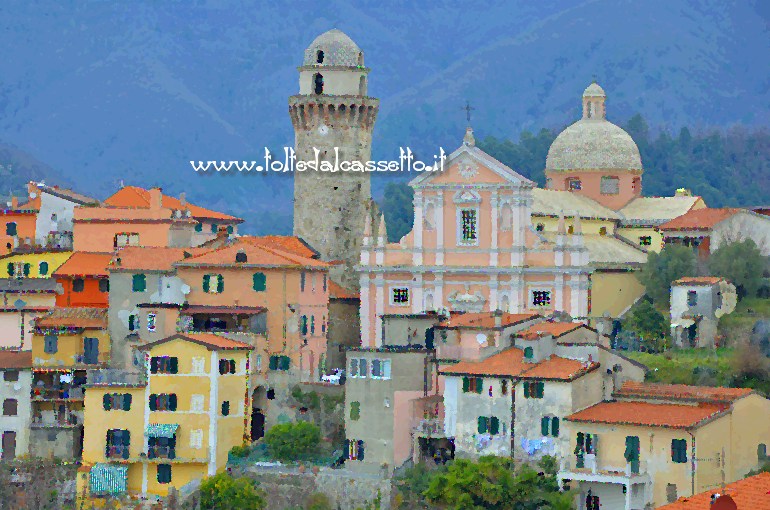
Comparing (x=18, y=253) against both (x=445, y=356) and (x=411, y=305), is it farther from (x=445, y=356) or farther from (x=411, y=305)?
(x=445, y=356)

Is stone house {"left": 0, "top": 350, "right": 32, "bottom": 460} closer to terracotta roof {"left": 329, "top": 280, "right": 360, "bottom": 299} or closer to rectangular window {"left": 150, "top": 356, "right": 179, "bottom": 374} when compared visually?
rectangular window {"left": 150, "top": 356, "right": 179, "bottom": 374}

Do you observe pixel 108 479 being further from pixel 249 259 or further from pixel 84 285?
pixel 84 285

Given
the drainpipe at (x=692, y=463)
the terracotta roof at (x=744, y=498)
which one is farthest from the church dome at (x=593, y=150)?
the terracotta roof at (x=744, y=498)

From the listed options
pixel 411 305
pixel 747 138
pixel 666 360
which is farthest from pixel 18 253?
pixel 747 138

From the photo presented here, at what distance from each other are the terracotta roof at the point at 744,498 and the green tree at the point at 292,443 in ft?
73.3

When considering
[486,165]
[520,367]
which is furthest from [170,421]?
[486,165]

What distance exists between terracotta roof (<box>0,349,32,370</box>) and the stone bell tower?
558 inches

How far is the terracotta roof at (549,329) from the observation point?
7538 centimetres

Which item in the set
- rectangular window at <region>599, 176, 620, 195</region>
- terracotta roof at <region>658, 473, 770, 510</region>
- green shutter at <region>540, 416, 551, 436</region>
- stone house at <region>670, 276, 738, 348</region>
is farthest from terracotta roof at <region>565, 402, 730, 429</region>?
rectangular window at <region>599, 176, 620, 195</region>

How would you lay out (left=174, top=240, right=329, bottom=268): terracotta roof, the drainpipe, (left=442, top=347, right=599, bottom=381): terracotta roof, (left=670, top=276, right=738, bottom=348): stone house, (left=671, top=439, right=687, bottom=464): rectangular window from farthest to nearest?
(left=174, top=240, right=329, bottom=268): terracotta roof → (left=670, top=276, right=738, bottom=348): stone house → (left=442, top=347, right=599, bottom=381): terracotta roof → (left=671, top=439, right=687, bottom=464): rectangular window → the drainpipe

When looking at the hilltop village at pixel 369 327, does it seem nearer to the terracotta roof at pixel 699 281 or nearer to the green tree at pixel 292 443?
the terracotta roof at pixel 699 281

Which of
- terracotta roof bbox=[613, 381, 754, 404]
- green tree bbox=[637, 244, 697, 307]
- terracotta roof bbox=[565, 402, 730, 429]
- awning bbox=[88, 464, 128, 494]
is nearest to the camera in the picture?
terracotta roof bbox=[565, 402, 730, 429]

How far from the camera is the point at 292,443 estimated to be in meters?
79.1

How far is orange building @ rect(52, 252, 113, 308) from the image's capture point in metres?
89.4
